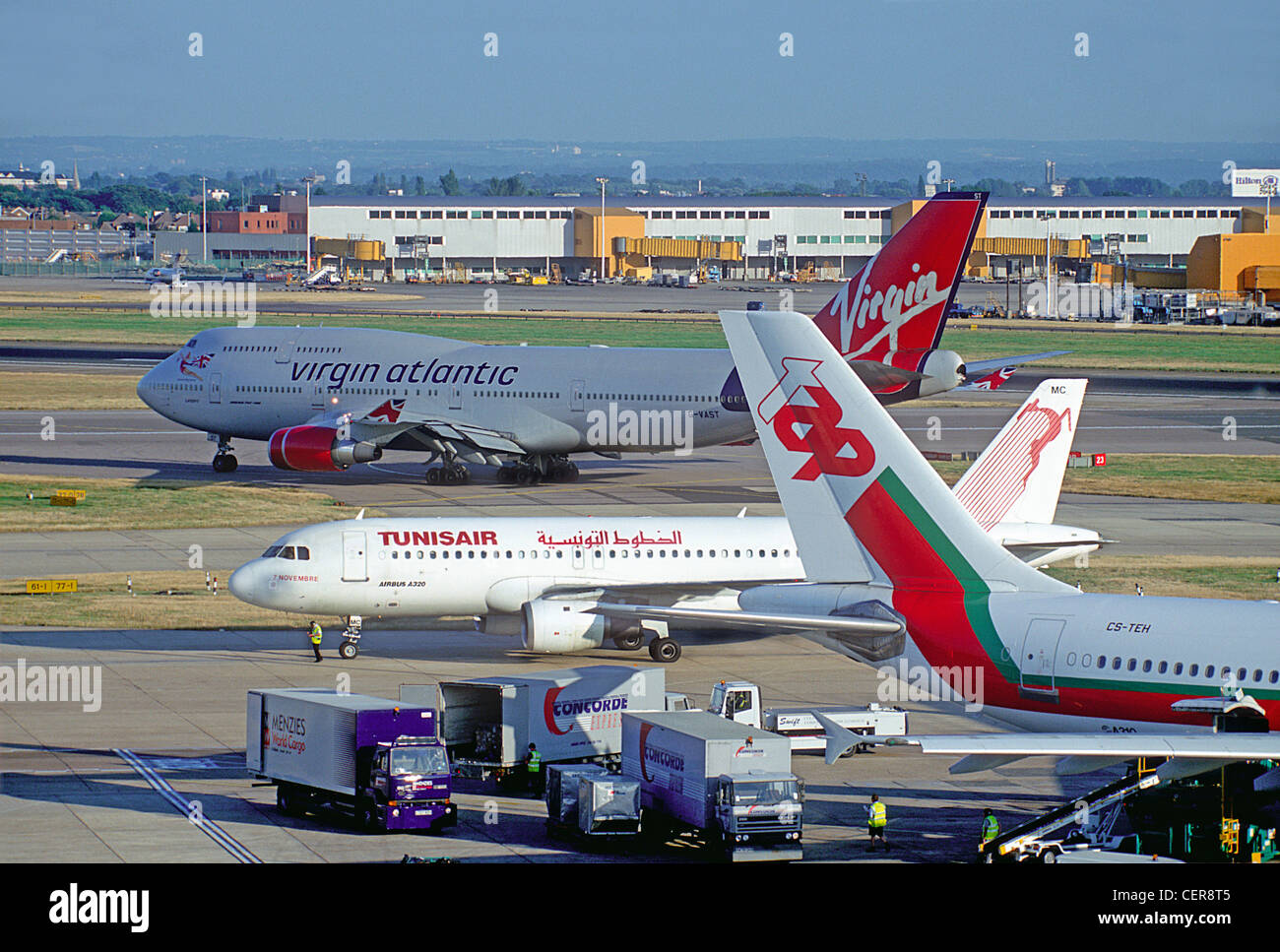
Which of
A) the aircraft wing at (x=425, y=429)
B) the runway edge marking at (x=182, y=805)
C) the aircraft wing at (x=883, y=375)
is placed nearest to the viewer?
the runway edge marking at (x=182, y=805)

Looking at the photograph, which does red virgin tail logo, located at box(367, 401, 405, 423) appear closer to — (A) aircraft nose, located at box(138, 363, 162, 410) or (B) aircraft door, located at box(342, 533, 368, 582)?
(A) aircraft nose, located at box(138, 363, 162, 410)

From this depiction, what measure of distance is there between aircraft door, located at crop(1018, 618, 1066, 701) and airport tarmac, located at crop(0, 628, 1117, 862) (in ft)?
5.16

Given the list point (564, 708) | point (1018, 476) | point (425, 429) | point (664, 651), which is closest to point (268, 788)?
point (564, 708)

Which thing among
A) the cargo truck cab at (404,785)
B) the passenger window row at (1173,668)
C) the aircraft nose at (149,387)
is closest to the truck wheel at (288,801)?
the cargo truck cab at (404,785)

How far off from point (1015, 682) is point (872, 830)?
3.65 meters

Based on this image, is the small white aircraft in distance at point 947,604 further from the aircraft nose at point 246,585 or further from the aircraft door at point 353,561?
the aircraft nose at point 246,585

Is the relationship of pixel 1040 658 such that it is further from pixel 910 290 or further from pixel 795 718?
pixel 910 290

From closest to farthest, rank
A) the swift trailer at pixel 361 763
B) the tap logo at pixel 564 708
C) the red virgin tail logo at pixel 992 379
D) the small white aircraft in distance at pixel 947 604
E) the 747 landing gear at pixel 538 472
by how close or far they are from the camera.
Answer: the small white aircraft in distance at pixel 947 604
the swift trailer at pixel 361 763
the tap logo at pixel 564 708
the red virgin tail logo at pixel 992 379
the 747 landing gear at pixel 538 472

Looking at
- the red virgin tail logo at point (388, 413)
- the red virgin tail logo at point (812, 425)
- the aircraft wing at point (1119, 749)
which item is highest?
the red virgin tail logo at point (812, 425)

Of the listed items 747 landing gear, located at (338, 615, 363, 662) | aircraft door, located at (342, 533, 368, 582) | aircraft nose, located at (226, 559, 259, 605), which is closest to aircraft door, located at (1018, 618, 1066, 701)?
aircraft door, located at (342, 533, 368, 582)

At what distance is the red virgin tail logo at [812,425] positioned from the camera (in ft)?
101

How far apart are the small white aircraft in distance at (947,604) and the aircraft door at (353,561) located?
18504 mm

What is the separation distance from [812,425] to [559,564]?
18629 mm
